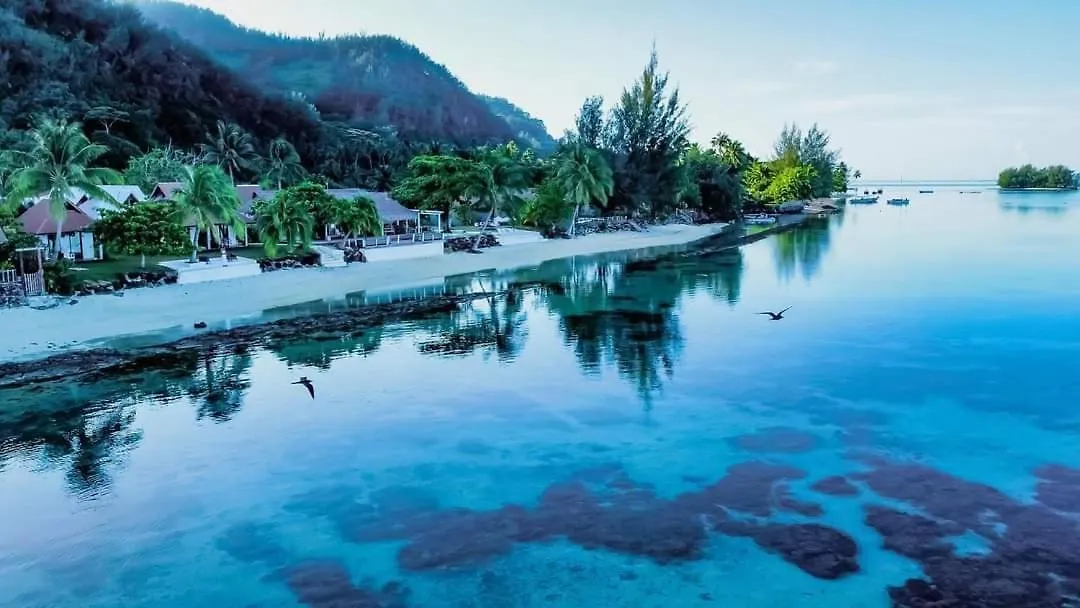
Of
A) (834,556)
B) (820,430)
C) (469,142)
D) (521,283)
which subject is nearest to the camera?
(834,556)

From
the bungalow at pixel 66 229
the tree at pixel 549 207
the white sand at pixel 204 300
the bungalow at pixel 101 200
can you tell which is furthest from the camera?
the tree at pixel 549 207

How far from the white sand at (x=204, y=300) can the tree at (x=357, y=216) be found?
2314 millimetres

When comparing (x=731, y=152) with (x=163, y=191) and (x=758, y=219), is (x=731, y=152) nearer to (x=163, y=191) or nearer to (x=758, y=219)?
(x=758, y=219)

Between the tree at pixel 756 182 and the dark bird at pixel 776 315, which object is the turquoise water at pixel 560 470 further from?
the tree at pixel 756 182

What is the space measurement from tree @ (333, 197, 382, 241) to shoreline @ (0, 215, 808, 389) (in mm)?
9607

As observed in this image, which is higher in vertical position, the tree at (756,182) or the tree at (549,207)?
the tree at (756,182)

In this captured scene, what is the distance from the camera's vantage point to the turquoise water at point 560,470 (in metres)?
11.8

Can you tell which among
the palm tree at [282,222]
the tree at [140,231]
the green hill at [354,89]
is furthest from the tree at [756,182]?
the tree at [140,231]

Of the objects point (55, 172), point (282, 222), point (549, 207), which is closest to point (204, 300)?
point (55, 172)

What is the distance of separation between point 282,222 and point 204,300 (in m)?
9.33

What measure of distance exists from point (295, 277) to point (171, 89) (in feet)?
260

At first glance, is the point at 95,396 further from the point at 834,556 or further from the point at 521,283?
the point at 521,283

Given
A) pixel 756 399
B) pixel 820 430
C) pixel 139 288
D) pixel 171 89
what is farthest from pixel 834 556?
pixel 171 89

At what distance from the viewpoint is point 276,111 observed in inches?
4872
